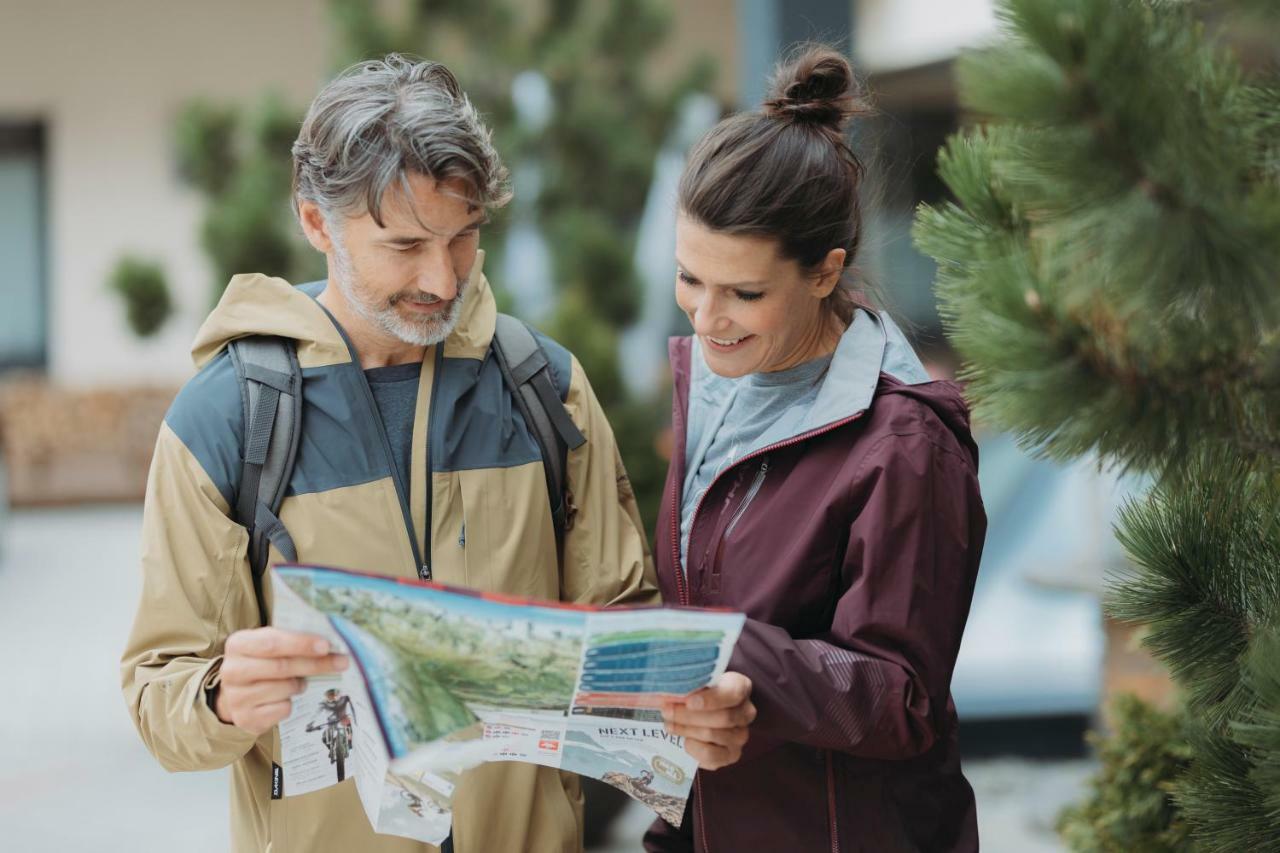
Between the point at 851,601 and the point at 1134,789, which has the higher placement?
the point at 851,601

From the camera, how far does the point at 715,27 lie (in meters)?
12.3

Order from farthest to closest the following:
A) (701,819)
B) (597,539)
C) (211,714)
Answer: (597,539)
(701,819)
(211,714)

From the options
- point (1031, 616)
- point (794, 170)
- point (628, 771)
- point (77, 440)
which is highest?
point (794, 170)

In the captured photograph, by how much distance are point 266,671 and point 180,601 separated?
0.21m

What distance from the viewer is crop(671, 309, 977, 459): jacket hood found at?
65.1 inches

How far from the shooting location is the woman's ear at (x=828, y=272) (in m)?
1.73

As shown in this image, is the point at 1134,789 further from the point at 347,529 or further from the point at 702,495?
the point at 347,529

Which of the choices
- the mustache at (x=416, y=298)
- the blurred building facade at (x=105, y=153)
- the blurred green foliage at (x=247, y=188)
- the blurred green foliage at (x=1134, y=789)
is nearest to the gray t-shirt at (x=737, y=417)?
the mustache at (x=416, y=298)

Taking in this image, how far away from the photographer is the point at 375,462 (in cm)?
173

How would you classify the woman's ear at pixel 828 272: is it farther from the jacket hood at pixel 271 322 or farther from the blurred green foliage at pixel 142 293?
the blurred green foliage at pixel 142 293

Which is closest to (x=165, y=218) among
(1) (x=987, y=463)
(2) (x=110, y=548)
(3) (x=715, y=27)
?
(2) (x=110, y=548)

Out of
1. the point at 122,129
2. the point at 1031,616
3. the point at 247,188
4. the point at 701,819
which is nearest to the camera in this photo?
the point at 701,819

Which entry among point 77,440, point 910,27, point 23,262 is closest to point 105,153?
point 23,262

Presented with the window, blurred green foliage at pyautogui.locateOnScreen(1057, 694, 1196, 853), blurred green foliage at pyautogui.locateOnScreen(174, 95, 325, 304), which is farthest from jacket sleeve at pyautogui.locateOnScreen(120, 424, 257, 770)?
the window
